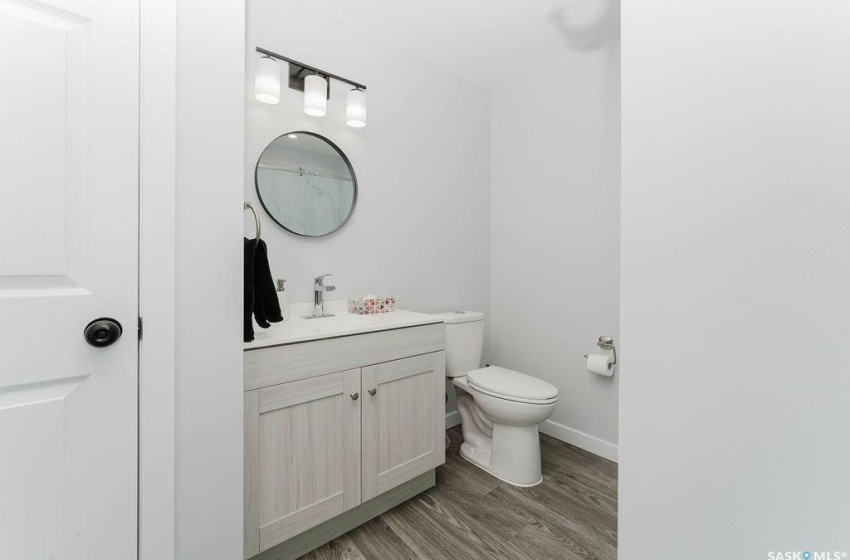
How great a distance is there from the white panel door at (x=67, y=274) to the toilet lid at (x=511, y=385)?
4.74ft

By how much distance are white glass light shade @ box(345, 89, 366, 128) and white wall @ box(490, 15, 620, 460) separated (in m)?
1.17

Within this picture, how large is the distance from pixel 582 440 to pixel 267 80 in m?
2.57

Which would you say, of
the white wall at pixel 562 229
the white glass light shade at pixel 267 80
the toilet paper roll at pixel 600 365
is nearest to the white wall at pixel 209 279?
the white glass light shade at pixel 267 80

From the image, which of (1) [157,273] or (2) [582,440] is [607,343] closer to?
(2) [582,440]

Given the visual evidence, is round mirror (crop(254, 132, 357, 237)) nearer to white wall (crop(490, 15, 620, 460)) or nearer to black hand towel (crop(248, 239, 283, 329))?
black hand towel (crop(248, 239, 283, 329))

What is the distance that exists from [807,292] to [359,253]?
1750 mm

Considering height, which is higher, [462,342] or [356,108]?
[356,108]

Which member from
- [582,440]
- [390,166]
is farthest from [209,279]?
[582,440]

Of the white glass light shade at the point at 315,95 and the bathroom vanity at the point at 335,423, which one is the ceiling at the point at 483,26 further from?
the bathroom vanity at the point at 335,423

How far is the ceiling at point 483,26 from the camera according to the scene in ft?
5.98

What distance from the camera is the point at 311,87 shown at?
1710 mm

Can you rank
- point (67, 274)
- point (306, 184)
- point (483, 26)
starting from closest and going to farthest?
point (67, 274), point (306, 184), point (483, 26)

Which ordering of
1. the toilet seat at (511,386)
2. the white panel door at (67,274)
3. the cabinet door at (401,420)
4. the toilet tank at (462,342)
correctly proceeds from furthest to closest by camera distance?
1. the toilet tank at (462,342)
2. the toilet seat at (511,386)
3. the cabinet door at (401,420)
4. the white panel door at (67,274)

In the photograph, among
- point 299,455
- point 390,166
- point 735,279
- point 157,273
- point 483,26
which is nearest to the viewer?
point 735,279
